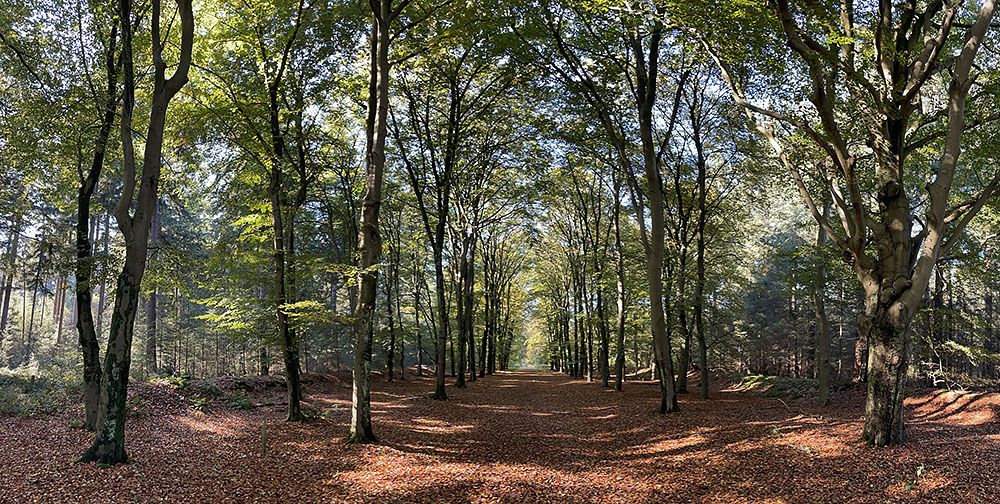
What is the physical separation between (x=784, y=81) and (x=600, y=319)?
49.4 ft

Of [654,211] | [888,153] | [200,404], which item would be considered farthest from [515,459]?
[200,404]

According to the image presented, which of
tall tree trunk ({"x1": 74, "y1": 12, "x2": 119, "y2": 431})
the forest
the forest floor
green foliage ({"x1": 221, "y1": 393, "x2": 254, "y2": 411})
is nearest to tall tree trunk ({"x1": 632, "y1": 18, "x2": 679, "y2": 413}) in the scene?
the forest

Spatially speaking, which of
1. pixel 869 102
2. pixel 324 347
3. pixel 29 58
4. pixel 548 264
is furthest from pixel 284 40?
pixel 548 264

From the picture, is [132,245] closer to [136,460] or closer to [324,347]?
[136,460]

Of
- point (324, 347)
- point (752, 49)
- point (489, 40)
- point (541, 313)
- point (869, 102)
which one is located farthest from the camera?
point (541, 313)

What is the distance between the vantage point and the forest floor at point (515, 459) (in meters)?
6.59

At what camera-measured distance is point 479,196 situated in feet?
75.5

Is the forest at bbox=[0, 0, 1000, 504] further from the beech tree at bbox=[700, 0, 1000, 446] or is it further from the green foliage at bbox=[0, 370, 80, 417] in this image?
the green foliage at bbox=[0, 370, 80, 417]

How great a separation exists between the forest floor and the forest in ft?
0.23

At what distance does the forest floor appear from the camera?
659 centimetres

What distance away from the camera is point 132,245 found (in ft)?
26.2

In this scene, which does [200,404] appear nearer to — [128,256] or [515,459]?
[128,256]

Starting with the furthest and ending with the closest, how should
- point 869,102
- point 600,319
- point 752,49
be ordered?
Answer: point 600,319
point 752,49
point 869,102

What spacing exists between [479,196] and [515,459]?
50.6 feet
